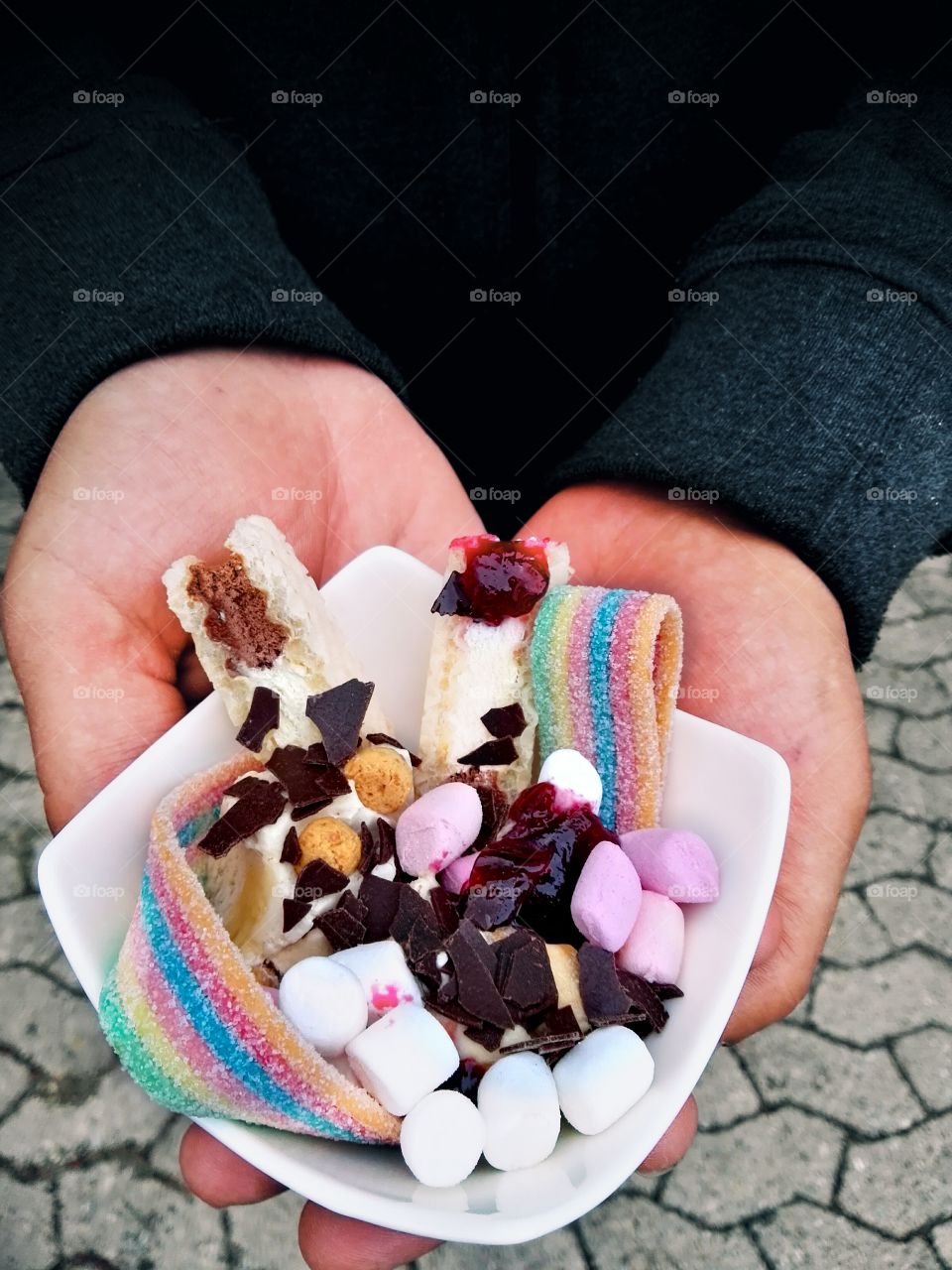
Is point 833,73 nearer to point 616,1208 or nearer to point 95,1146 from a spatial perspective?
point 616,1208

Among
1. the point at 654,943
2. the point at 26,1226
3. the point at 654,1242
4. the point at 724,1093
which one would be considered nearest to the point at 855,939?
the point at 724,1093

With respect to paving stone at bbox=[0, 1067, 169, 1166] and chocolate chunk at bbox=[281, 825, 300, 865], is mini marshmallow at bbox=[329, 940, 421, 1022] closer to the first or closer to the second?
chocolate chunk at bbox=[281, 825, 300, 865]

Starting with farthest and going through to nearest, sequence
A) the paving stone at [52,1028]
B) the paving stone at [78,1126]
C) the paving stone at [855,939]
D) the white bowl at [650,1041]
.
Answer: the paving stone at [855,939], the paving stone at [52,1028], the paving stone at [78,1126], the white bowl at [650,1041]

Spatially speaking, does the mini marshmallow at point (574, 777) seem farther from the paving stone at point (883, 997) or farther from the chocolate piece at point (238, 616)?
the paving stone at point (883, 997)

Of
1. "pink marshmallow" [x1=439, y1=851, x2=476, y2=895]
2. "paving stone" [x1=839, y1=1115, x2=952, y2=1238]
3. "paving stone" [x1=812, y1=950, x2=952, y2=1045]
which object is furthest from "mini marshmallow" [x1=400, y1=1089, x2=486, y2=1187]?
"paving stone" [x1=812, y1=950, x2=952, y2=1045]

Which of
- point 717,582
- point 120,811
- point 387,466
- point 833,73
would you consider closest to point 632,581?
point 717,582

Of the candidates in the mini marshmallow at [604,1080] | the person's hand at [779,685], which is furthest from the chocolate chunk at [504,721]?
the mini marshmallow at [604,1080]
